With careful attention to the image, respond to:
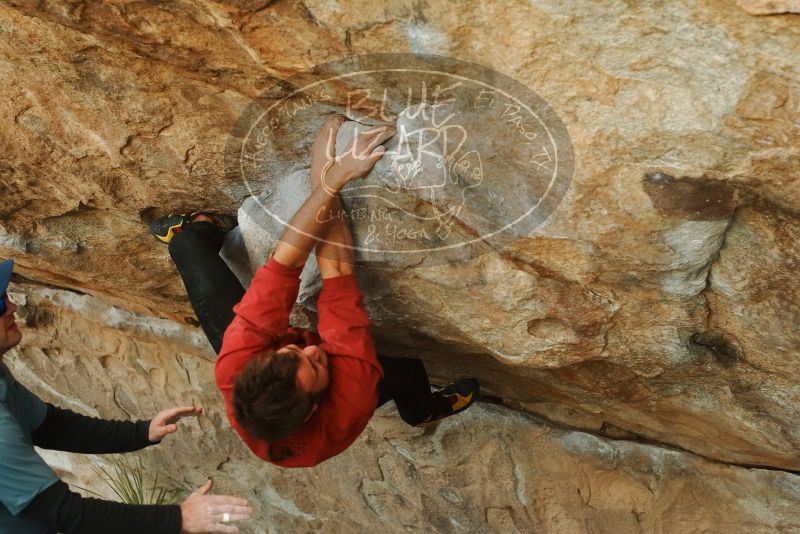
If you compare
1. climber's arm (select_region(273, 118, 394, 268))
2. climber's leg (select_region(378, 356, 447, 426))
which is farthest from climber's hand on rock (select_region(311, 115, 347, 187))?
climber's leg (select_region(378, 356, 447, 426))

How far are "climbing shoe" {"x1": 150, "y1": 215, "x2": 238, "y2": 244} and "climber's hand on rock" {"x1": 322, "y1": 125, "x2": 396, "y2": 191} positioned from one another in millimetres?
591

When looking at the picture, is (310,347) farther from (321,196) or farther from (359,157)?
(359,157)

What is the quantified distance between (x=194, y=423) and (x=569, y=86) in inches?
113

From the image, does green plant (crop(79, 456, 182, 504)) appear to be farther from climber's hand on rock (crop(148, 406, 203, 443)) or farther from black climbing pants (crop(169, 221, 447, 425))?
black climbing pants (crop(169, 221, 447, 425))

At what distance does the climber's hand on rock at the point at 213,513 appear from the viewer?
198 centimetres

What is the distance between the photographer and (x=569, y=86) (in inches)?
62.4

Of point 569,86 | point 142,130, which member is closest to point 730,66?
point 569,86

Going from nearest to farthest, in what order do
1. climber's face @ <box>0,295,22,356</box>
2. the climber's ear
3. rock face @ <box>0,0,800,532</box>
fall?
1. rock face @ <box>0,0,800,532</box>
2. the climber's ear
3. climber's face @ <box>0,295,22,356</box>

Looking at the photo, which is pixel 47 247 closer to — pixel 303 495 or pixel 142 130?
pixel 142 130

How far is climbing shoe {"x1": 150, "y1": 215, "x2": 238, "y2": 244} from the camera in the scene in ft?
7.95

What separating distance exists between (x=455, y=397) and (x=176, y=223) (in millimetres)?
1104

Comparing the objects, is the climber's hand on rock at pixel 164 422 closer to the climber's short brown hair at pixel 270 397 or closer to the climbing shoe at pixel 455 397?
the climber's short brown hair at pixel 270 397

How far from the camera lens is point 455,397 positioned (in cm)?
278

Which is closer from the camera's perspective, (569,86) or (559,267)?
(569,86)
